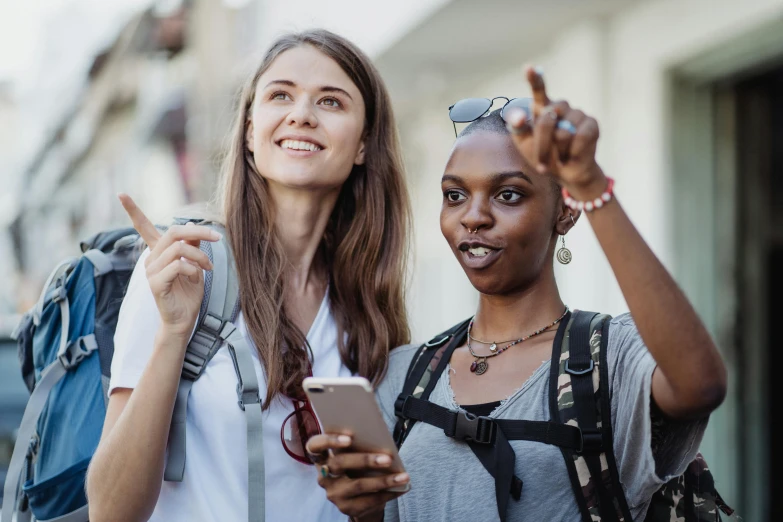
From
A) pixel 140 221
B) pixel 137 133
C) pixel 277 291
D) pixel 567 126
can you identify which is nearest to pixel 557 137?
pixel 567 126

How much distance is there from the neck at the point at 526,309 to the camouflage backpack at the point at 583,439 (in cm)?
11

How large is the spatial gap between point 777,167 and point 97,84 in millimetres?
22393

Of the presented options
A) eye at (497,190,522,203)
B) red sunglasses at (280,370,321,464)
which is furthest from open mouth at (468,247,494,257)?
red sunglasses at (280,370,321,464)

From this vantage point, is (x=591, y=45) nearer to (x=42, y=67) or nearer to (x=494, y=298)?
(x=494, y=298)

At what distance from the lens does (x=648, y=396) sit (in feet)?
6.84

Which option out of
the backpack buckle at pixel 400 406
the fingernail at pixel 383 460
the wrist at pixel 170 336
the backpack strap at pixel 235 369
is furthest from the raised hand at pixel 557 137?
the backpack strap at pixel 235 369

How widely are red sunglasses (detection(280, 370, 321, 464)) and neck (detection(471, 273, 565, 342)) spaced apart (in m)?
0.60

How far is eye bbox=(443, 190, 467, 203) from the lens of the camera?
2620 millimetres

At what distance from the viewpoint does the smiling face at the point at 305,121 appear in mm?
3068

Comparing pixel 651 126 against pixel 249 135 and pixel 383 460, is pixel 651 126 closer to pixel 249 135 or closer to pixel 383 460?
pixel 249 135

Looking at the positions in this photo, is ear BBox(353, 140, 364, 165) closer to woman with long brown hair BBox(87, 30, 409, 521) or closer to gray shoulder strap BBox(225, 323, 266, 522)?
woman with long brown hair BBox(87, 30, 409, 521)

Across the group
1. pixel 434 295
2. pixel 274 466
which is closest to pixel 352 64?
pixel 274 466

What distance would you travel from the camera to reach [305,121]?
3.04 meters

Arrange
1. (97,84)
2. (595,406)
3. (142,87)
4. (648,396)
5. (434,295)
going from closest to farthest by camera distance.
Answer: (648,396), (595,406), (434,295), (142,87), (97,84)
